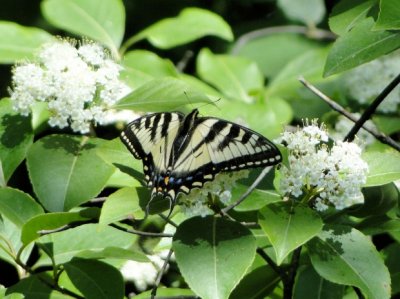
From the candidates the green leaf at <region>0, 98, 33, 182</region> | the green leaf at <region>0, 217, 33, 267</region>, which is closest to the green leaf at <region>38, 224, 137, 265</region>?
the green leaf at <region>0, 217, 33, 267</region>

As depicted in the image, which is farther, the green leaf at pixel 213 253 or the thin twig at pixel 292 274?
the thin twig at pixel 292 274

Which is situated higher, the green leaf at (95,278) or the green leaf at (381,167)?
the green leaf at (381,167)

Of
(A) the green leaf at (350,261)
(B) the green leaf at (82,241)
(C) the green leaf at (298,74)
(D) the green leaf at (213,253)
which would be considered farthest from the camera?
(C) the green leaf at (298,74)

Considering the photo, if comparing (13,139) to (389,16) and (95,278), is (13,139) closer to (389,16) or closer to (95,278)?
(95,278)

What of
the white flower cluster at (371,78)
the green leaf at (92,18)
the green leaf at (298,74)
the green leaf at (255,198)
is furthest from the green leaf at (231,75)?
the green leaf at (255,198)

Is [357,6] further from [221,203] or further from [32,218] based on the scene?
[32,218]

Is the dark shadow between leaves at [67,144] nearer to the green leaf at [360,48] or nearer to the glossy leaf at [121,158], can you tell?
the glossy leaf at [121,158]

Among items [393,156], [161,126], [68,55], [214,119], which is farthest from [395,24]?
[68,55]
